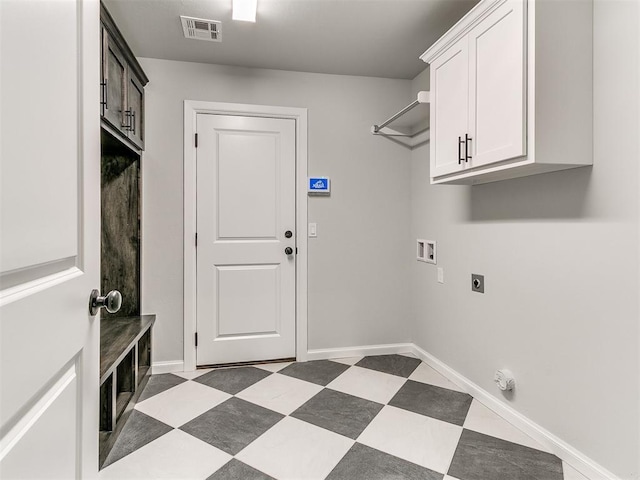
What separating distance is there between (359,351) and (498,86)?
228 cm

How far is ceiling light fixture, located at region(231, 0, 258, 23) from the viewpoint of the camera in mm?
2076

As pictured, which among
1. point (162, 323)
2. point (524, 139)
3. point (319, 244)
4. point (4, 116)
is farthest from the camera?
point (319, 244)

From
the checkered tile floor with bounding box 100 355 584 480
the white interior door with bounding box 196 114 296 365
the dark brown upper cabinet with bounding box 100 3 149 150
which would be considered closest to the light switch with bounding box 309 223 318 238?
the white interior door with bounding box 196 114 296 365

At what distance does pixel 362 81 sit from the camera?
3.21 metres

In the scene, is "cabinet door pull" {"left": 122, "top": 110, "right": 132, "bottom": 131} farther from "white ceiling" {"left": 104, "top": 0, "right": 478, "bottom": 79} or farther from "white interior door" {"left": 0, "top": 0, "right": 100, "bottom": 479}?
"white interior door" {"left": 0, "top": 0, "right": 100, "bottom": 479}

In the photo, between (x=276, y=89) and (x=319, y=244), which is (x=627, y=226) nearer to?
(x=319, y=244)

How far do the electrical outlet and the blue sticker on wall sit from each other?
1316 millimetres

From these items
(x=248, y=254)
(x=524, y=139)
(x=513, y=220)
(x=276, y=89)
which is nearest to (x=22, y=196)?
(x=524, y=139)

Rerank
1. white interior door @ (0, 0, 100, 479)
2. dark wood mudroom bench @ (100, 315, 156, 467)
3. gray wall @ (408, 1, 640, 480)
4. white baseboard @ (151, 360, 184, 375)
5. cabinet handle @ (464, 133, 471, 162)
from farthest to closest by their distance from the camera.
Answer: white baseboard @ (151, 360, 184, 375) < cabinet handle @ (464, 133, 471, 162) < dark wood mudroom bench @ (100, 315, 156, 467) < gray wall @ (408, 1, 640, 480) < white interior door @ (0, 0, 100, 479)

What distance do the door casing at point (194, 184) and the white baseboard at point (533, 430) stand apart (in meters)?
1.24

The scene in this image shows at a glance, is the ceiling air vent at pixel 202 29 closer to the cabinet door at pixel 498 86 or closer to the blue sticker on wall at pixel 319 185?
the blue sticker on wall at pixel 319 185

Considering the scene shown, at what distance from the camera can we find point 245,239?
9.94 ft

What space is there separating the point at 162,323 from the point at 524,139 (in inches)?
104

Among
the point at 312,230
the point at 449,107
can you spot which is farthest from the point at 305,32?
the point at 312,230
